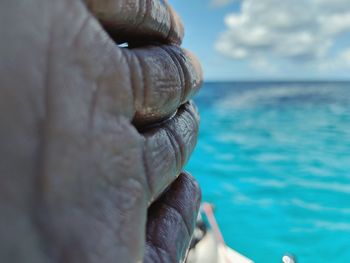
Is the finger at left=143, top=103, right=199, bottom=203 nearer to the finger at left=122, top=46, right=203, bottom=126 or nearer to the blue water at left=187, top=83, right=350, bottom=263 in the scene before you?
the finger at left=122, top=46, right=203, bottom=126

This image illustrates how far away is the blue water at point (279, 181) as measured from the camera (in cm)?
466

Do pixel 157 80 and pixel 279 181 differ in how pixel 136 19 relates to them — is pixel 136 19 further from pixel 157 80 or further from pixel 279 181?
pixel 279 181

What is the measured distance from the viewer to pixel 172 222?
1.36 feet

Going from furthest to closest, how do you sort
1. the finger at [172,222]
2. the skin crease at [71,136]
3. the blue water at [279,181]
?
the blue water at [279,181] < the finger at [172,222] < the skin crease at [71,136]

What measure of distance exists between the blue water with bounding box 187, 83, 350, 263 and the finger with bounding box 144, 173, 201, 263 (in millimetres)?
4235

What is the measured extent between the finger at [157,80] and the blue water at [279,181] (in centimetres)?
432

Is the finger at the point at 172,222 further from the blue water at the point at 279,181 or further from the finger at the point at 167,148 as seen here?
the blue water at the point at 279,181

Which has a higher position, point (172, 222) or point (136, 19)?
point (136, 19)

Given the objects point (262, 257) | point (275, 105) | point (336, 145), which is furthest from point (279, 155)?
point (275, 105)

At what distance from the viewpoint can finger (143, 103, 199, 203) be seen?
14.4 inches

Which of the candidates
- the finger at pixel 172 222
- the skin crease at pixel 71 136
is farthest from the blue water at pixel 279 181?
the skin crease at pixel 71 136

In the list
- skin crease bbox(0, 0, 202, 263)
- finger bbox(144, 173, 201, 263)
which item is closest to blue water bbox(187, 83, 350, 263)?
finger bbox(144, 173, 201, 263)

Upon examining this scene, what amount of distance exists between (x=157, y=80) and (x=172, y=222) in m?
0.15

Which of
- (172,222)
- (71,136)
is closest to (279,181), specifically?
(172,222)
